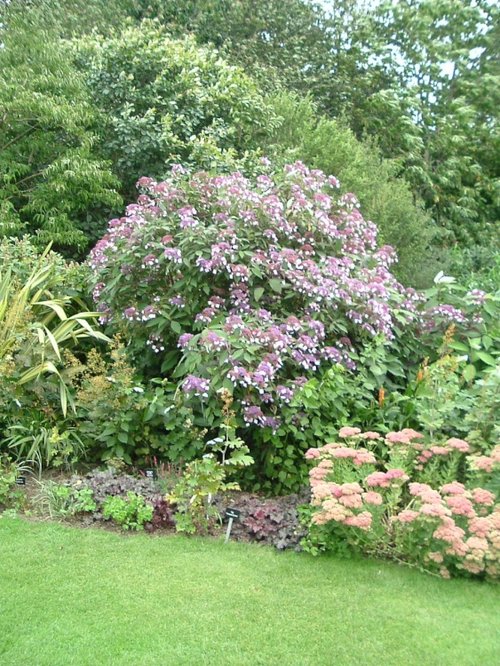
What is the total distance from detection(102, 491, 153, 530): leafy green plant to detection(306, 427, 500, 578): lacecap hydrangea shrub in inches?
36.4

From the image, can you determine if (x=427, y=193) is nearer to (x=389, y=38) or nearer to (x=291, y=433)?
(x=389, y=38)

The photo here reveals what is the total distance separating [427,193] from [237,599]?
10.2 metres

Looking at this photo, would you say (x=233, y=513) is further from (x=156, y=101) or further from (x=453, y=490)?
(x=156, y=101)

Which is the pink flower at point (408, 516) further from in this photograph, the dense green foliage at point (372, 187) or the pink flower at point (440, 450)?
the dense green foliage at point (372, 187)

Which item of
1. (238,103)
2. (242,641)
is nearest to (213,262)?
(242,641)

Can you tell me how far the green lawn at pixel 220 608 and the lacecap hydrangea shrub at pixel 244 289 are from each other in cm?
96

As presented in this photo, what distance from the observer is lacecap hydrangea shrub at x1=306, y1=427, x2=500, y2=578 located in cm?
305

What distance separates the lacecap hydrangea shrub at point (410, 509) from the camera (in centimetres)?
305

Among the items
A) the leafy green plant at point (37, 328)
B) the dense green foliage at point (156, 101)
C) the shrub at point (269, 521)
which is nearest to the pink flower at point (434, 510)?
the shrub at point (269, 521)

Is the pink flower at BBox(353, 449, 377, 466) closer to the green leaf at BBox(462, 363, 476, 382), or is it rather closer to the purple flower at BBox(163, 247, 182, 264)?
the green leaf at BBox(462, 363, 476, 382)

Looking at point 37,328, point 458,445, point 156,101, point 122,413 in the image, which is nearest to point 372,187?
point 156,101

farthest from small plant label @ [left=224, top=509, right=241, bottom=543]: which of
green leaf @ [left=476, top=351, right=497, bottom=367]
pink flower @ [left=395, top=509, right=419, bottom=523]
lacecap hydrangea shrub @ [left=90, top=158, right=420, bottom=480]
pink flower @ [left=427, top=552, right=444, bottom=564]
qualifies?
green leaf @ [left=476, top=351, right=497, bottom=367]

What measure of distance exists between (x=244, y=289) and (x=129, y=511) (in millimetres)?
1645

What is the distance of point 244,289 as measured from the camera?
14.8 feet
